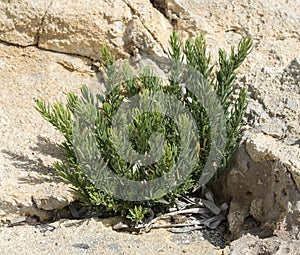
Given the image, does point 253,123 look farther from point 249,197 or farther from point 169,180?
point 169,180

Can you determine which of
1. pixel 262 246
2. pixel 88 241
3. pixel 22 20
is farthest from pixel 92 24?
pixel 262 246

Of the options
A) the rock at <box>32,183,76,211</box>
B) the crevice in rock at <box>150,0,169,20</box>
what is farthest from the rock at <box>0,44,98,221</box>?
the crevice in rock at <box>150,0,169,20</box>

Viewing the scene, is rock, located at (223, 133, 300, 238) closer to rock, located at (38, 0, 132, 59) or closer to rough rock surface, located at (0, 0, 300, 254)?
rough rock surface, located at (0, 0, 300, 254)

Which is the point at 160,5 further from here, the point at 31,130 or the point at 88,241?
the point at 88,241

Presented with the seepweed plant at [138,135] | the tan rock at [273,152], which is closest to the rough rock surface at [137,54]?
the tan rock at [273,152]

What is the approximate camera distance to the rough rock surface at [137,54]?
3371 mm

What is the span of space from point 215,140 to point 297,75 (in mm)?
711

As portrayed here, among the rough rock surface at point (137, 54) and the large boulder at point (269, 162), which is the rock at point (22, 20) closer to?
the rough rock surface at point (137, 54)

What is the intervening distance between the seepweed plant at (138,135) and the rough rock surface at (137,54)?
0.18m

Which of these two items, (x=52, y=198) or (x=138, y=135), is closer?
(x=138, y=135)

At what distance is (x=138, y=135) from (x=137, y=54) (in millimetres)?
1185

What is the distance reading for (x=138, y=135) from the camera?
335 cm

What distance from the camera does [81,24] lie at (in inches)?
172

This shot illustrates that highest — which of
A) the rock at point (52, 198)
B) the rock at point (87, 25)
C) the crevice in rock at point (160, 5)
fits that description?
the crevice in rock at point (160, 5)
